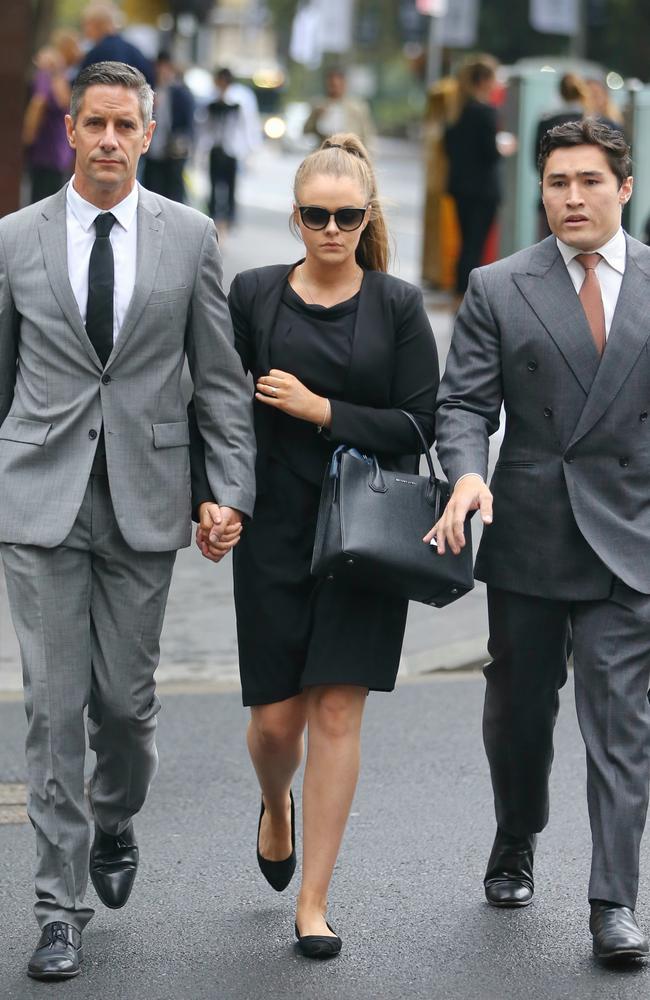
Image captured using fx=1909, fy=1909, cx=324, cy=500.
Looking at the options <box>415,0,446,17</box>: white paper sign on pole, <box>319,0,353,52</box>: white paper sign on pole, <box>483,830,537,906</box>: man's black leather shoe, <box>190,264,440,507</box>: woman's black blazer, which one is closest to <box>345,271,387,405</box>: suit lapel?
<box>190,264,440,507</box>: woman's black blazer

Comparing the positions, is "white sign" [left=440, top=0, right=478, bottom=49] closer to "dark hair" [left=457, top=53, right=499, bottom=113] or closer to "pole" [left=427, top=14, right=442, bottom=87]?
"pole" [left=427, top=14, right=442, bottom=87]

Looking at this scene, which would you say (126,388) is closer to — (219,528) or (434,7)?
(219,528)

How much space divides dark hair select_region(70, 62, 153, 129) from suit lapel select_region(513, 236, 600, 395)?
1025 millimetres

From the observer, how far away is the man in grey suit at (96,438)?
463cm

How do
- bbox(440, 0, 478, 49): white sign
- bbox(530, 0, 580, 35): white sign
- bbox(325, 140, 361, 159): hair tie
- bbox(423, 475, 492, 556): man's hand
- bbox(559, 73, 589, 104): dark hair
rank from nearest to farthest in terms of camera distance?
bbox(423, 475, 492, 556): man's hand < bbox(325, 140, 361, 159): hair tie < bbox(559, 73, 589, 104): dark hair < bbox(440, 0, 478, 49): white sign < bbox(530, 0, 580, 35): white sign

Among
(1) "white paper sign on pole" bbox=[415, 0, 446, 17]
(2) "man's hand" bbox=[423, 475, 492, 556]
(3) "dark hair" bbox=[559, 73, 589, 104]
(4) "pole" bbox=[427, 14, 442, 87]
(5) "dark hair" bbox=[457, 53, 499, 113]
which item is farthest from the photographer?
(4) "pole" bbox=[427, 14, 442, 87]

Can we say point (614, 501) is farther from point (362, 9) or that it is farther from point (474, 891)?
point (362, 9)

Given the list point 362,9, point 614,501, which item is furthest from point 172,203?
point 362,9

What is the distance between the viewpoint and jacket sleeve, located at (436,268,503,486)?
188 inches

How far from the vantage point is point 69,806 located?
184 inches

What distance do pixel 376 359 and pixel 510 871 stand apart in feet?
4.76

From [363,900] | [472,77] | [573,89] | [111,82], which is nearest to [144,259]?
[111,82]

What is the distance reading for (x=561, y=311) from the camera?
188 inches

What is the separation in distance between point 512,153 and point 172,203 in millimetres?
11656
